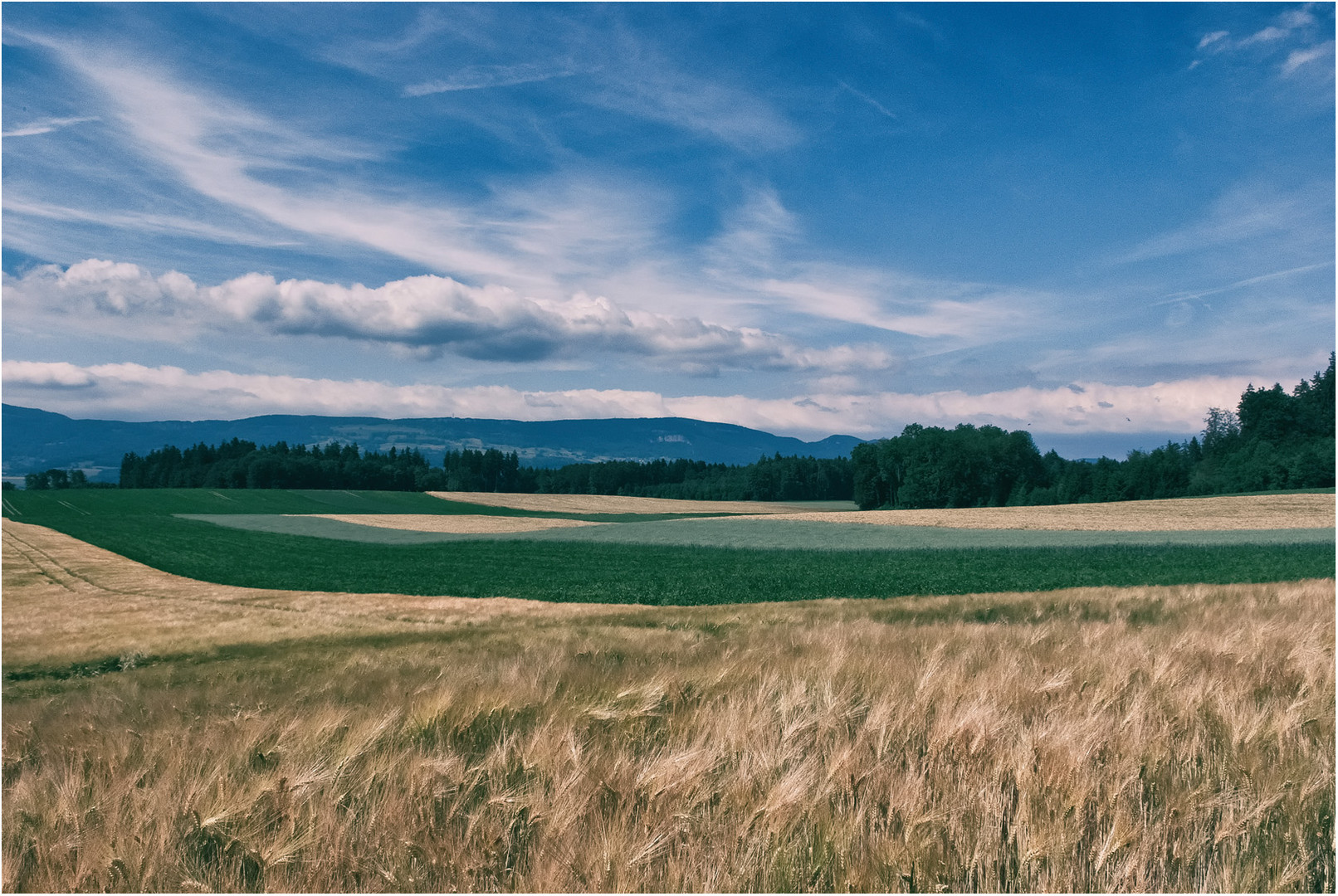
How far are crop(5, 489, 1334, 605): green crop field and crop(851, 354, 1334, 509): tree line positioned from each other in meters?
61.3

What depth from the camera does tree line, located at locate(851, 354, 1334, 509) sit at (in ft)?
324

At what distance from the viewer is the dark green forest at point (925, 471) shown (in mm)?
96625

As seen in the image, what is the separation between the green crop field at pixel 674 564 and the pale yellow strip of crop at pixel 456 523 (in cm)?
908

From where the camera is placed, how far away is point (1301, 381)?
130 metres

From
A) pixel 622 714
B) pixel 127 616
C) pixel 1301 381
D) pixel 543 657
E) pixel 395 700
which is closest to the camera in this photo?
pixel 622 714

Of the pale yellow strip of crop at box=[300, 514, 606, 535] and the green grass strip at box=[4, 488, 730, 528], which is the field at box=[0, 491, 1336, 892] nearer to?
the pale yellow strip of crop at box=[300, 514, 606, 535]

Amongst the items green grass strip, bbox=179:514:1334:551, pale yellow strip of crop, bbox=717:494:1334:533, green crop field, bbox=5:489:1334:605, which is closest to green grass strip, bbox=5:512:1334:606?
green crop field, bbox=5:489:1334:605

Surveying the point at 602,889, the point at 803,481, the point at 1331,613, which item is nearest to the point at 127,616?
the point at 602,889

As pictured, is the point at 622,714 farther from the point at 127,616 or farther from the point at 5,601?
the point at 5,601

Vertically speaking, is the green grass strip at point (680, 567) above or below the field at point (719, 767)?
below

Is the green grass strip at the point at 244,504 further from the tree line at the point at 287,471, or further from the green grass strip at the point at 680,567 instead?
the green grass strip at the point at 680,567

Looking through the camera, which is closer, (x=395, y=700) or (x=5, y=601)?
(x=395, y=700)

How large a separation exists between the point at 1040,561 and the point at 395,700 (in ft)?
109

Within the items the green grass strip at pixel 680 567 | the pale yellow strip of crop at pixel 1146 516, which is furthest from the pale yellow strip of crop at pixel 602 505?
the green grass strip at pixel 680 567
